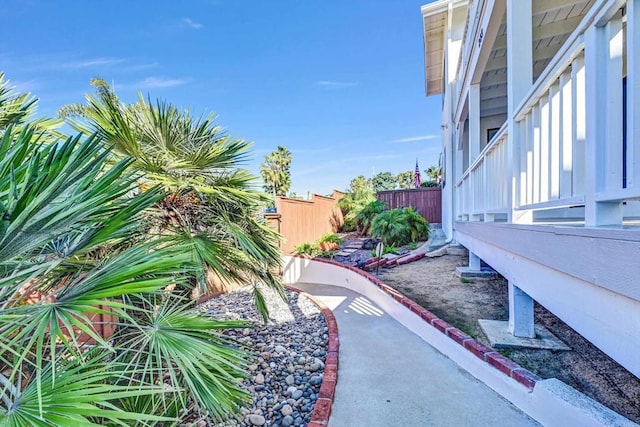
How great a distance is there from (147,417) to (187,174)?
2.80m

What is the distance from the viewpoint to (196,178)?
3426 mm

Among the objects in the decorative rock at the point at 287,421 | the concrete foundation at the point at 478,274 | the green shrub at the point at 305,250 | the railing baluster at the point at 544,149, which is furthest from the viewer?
the green shrub at the point at 305,250

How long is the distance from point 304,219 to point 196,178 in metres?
6.42

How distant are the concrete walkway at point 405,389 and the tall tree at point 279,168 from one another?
28.7m

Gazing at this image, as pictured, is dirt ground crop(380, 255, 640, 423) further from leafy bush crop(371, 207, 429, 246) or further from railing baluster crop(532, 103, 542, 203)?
leafy bush crop(371, 207, 429, 246)

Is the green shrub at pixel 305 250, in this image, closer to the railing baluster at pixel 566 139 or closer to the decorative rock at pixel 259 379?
the decorative rock at pixel 259 379

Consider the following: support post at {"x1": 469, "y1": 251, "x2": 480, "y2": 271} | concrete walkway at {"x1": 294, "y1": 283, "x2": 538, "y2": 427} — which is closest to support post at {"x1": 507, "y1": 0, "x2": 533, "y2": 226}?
concrete walkway at {"x1": 294, "y1": 283, "x2": 538, "y2": 427}

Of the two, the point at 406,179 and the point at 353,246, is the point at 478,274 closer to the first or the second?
the point at 353,246

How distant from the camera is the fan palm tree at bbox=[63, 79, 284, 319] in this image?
291 centimetres

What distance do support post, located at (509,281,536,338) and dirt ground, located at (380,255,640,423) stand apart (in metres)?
0.23

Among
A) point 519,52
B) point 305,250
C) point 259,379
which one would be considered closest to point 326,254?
point 305,250

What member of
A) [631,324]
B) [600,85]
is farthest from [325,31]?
[631,324]

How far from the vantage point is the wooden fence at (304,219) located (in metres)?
8.10

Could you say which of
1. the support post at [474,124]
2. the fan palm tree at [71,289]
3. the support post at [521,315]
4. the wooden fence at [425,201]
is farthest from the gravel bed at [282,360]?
the wooden fence at [425,201]
